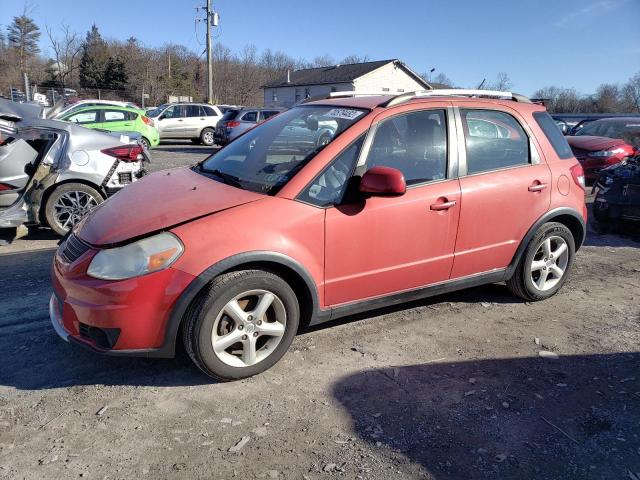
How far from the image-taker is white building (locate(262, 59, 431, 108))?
4903cm

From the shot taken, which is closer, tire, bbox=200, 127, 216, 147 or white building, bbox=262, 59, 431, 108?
tire, bbox=200, 127, 216, 147

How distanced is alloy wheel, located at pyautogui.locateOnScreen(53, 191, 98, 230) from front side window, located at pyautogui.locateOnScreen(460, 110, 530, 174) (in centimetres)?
445

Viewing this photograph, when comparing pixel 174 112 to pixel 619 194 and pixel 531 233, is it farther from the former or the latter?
pixel 531 233

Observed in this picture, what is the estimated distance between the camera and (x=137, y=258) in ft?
9.35

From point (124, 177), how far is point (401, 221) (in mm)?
4210

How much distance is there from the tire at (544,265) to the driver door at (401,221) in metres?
0.93

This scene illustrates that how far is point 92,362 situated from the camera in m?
3.32

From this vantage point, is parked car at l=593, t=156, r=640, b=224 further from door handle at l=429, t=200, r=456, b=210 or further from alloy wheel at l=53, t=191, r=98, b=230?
alloy wheel at l=53, t=191, r=98, b=230

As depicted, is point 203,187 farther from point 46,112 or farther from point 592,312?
point 46,112

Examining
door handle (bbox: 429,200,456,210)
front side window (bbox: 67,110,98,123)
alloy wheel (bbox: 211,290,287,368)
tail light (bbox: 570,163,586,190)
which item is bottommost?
alloy wheel (bbox: 211,290,287,368)

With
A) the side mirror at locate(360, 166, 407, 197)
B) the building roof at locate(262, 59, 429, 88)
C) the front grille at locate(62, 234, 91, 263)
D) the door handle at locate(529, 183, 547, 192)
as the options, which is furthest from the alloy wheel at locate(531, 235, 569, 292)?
the building roof at locate(262, 59, 429, 88)

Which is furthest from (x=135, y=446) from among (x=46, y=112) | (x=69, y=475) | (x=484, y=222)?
(x=46, y=112)

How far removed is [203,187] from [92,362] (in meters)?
1.38

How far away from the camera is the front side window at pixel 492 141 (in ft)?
12.9
